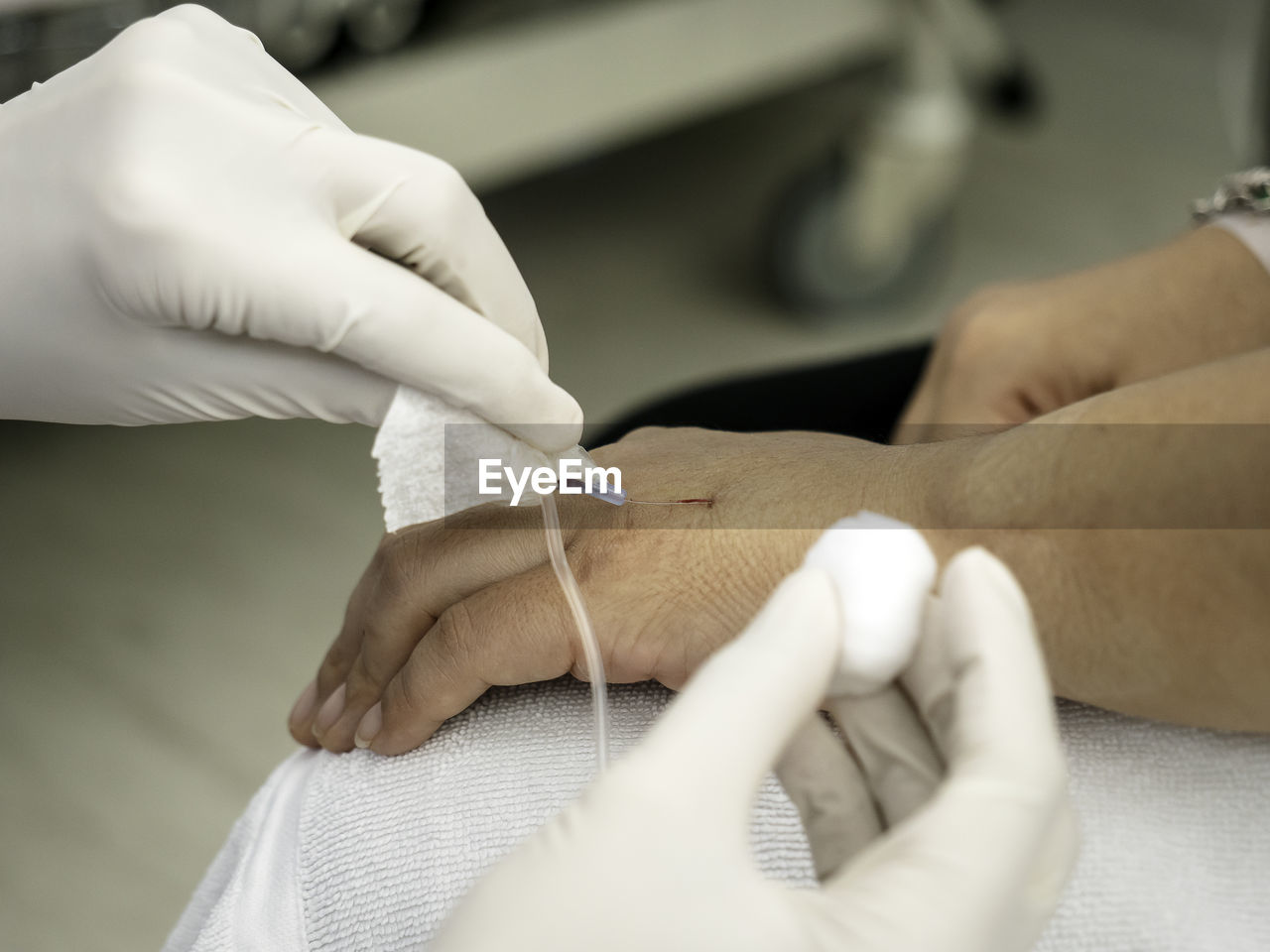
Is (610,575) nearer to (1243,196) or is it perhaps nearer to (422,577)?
(422,577)

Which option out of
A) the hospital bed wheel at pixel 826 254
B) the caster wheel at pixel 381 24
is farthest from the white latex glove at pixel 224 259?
the hospital bed wheel at pixel 826 254

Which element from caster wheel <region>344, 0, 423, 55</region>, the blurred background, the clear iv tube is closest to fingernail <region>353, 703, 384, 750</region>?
the clear iv tube

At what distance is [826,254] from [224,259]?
1855mm

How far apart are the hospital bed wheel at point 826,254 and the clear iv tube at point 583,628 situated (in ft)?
5.44

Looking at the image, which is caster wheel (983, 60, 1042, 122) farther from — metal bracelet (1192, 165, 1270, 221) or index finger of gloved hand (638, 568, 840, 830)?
index finger of gloved hand (638, 568, 840, 830)

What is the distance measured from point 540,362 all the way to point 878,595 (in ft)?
1.34

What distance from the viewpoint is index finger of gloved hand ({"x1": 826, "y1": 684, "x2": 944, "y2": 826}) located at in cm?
52

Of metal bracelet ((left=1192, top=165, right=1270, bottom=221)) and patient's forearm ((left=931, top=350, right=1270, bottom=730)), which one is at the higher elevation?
metal bracelet ((left=1192, top=165, right=1270, bottom=221))

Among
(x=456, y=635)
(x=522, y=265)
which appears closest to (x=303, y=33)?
(x=522, y=265)

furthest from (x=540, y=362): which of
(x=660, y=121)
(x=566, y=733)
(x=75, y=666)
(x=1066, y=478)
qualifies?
(x=660, y=121)

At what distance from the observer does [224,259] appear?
65 centimetres

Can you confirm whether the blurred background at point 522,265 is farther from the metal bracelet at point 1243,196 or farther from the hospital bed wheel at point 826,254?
the metal bracelet at point 1243,196

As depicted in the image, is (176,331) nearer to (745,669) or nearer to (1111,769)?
(745,669)

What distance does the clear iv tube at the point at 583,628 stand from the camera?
678 millimetres
